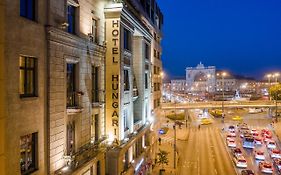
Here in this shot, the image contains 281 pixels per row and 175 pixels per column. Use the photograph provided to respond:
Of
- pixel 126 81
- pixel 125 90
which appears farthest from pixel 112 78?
pixel 126 81

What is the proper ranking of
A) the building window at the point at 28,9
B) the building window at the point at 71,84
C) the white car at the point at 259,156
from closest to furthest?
the building window at the point at 28,9, the building window at the point at 71,84, the white car at the point at 259,156

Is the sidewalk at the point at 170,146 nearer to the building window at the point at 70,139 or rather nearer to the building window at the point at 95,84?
the building window at the point at 95,84

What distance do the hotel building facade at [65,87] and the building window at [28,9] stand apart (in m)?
0.04

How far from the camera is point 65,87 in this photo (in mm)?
17031

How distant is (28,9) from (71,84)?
5776 mm

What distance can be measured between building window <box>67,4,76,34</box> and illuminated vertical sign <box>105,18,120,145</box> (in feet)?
17.4

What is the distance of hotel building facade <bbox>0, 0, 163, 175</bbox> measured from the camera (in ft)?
41.2

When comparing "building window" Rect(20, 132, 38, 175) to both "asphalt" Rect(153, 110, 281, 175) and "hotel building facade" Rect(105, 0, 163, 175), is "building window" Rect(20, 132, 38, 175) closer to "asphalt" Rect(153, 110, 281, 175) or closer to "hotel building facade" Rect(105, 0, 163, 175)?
"hotel building facade" Rect(105, 0, 163, 175)

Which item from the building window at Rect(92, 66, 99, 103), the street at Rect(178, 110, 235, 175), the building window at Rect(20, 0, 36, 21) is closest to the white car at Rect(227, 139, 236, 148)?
the street at Rect(178, 110, 235, 175)

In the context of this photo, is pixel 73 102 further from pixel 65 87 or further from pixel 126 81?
pixel 126 81

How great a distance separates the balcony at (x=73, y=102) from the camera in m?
17.6

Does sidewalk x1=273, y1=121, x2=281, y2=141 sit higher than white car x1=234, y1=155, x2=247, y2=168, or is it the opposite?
white car x1=234, y1=155, x2=247, y2=168

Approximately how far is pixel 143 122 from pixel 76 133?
729 inches

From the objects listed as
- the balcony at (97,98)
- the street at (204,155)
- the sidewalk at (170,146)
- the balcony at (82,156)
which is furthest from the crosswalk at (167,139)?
the balcony at (82,156)
